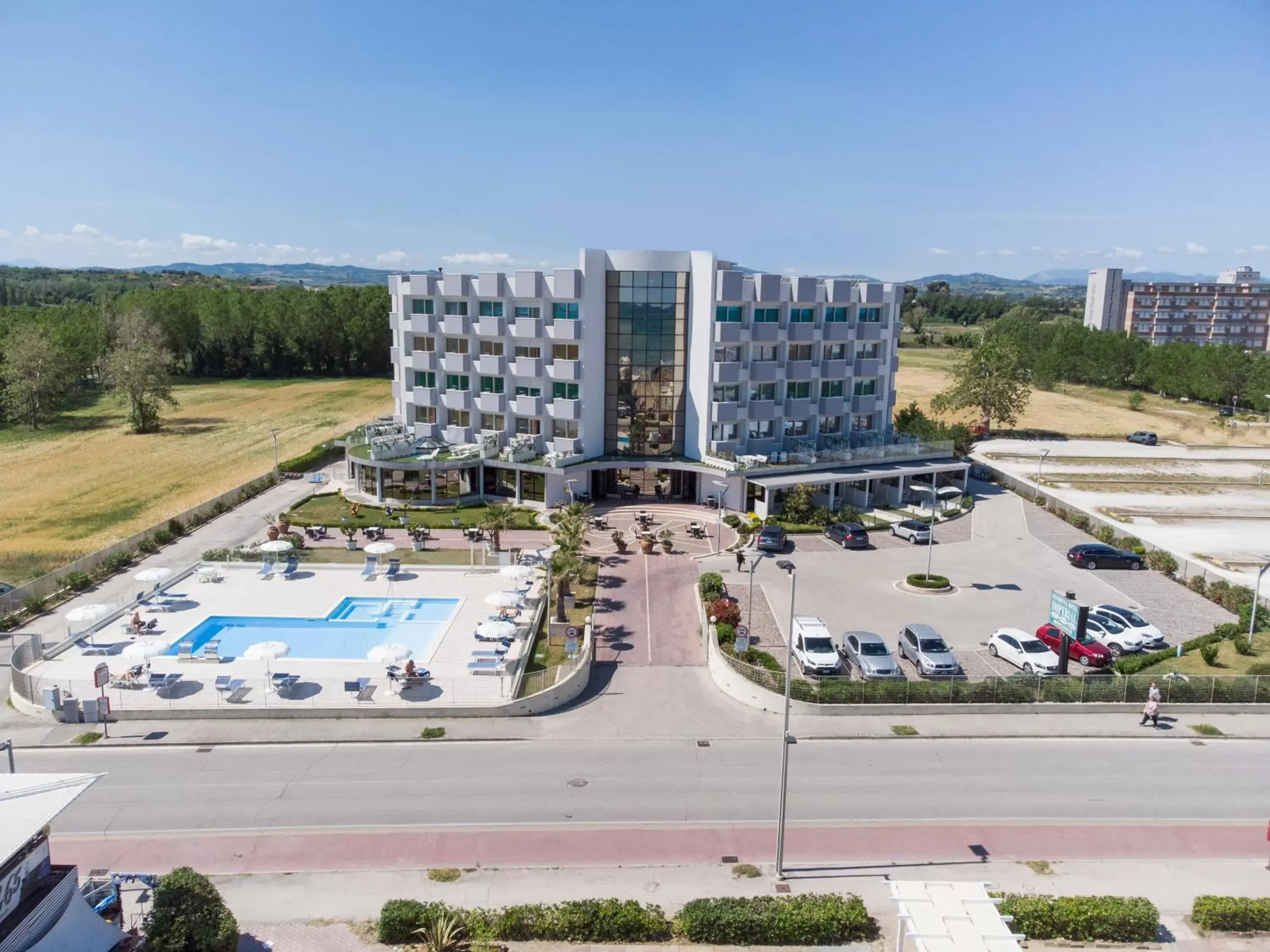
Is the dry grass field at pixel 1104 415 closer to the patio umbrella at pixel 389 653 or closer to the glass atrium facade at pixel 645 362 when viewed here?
the glass atrium facade at pixel 645 362

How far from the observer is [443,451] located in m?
63.8

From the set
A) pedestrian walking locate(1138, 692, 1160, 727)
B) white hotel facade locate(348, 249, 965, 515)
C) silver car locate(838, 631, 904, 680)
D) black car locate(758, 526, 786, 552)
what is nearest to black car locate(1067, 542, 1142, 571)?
white hotel facade locate(348, 249, 965, 515)

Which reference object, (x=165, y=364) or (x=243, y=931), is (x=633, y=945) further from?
(x=165, y=364)

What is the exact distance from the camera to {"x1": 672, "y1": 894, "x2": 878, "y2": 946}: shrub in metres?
20.0

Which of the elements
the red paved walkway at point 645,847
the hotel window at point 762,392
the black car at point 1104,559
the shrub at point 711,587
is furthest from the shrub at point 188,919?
the hotel window at point 762,392

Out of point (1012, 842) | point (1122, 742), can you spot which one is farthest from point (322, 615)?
point (1122, 742)

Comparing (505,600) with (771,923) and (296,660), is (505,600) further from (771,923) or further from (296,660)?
(771,923)

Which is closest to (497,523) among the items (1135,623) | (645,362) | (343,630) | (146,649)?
(343,630)

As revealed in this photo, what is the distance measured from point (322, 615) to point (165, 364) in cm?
7070

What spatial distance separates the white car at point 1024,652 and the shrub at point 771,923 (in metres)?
18.8

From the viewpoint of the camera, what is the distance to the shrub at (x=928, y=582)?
4578cm

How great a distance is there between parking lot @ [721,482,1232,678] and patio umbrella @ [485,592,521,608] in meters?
11.4

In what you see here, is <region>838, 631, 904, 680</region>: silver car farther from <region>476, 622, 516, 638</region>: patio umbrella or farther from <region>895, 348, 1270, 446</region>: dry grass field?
<region>895, 348, 1270, 446</region>: dry grass field

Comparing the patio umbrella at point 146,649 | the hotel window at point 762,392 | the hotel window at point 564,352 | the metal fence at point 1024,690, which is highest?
the hotel window at point 564,352
